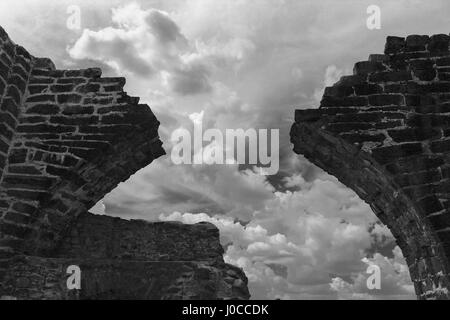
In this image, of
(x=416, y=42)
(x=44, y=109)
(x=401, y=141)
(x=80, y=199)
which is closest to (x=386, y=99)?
(x=401, y=141)

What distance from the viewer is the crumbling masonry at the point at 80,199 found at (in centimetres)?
523

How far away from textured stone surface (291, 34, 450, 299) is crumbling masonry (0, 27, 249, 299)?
1876mm

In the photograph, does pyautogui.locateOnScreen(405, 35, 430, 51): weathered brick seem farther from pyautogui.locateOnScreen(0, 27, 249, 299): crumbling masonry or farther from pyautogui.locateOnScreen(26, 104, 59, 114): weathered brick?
pyautogui.locateOnScreen(26, 104, 59, 114): weathered brick

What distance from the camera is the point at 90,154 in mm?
5715

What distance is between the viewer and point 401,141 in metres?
5.30

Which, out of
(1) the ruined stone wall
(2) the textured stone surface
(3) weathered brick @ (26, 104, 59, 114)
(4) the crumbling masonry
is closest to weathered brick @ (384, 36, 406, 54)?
(2) the textured stone surface

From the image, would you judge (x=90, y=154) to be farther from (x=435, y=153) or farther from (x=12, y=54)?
(x=435, y=153)

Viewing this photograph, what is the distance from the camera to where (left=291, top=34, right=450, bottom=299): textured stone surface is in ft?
16.3

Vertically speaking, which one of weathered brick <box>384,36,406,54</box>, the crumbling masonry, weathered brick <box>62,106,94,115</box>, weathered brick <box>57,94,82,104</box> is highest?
weathered brick <box>384,36,406,54</box>

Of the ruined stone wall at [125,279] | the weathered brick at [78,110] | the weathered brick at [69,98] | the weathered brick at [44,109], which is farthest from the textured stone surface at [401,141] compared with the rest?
the weathered brick at [44,109]

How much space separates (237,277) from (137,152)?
2075 mm

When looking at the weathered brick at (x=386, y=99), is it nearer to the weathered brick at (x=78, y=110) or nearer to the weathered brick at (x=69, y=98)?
the weathered brick at (x=78, y=110)

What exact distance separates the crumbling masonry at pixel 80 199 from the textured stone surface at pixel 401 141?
188 centimetres

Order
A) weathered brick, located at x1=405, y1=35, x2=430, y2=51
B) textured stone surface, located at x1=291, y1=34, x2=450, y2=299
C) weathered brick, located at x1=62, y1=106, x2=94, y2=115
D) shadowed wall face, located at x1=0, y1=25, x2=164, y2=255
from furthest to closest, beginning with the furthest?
weathered brick, located at x1=62, y1=106, x2=94, y2=115
weathered brick, located at x1=405, y1=35, x2=430, y2=51
shadowed wall face, located at x1=0, y1=25, x2=164, y2=255
textured stone surface, located at x1=291, y1=34, x2=450, y2=299
